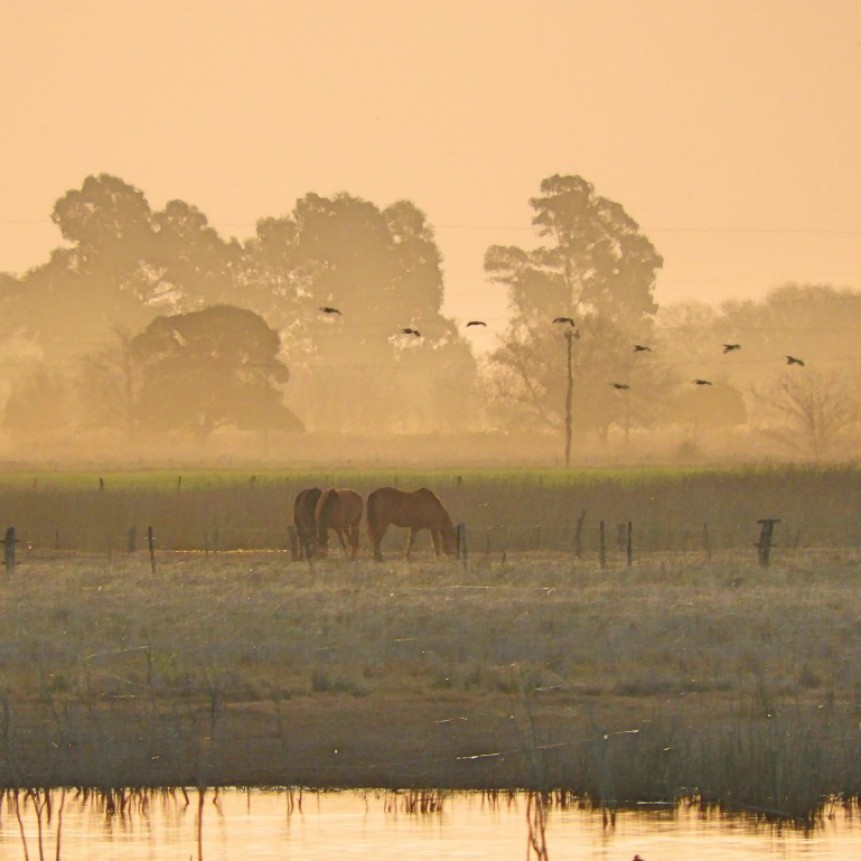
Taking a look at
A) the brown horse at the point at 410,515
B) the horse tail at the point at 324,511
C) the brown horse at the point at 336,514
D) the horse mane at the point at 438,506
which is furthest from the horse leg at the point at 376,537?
the horse mane at the point at 438,506

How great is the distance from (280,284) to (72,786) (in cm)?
10055

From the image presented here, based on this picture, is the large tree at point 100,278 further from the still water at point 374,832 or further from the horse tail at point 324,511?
the still water at point 374,832

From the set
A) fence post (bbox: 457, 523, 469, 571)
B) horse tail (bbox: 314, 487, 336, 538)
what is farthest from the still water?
horse tail (bbox: 314, 487, 336, 538)

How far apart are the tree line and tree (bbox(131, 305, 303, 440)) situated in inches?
3.4

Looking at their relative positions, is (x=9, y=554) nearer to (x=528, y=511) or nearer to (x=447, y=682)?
(x=447, y=682)

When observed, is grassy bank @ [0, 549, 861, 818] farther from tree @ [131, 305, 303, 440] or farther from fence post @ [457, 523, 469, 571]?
tree @ [131, 305, 303, 440]

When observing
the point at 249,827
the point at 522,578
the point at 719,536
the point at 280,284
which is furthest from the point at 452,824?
the point at 280,284

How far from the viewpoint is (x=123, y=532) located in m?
50.1

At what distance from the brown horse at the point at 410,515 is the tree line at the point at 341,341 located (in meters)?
49.9

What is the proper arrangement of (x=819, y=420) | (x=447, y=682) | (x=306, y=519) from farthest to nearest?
(x=819, y=420), (x=306, y=519), (x=447, y=682)

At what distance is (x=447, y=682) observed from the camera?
72.7 ft

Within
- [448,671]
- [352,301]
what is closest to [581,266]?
[352,301]

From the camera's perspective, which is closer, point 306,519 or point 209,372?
point 306,519

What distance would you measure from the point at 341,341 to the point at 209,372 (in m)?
26.1
